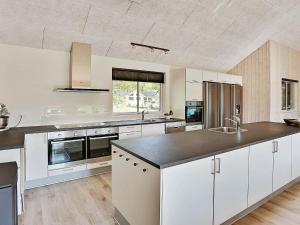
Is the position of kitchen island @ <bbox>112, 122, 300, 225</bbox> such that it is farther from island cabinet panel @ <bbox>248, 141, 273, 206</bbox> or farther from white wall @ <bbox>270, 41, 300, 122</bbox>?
white wall @ <bbox>270, 41, 300, 122</bbox>

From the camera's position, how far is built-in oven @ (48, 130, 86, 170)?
10.2ft

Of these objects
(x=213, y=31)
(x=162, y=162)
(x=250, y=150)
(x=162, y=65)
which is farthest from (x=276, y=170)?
(x=162, y=65)

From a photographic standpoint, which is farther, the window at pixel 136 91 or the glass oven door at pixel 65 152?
the window at pixel 136 91

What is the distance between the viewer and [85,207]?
2.45 meters

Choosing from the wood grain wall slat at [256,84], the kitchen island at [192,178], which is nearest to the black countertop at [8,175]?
the kitchen island at [192,178]

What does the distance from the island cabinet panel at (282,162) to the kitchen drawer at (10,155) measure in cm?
303

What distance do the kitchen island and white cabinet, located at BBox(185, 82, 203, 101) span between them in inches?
90.0

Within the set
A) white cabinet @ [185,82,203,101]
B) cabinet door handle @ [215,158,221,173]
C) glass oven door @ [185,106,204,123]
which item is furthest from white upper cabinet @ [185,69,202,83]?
cabinet door handle @ [215,158,221,173]

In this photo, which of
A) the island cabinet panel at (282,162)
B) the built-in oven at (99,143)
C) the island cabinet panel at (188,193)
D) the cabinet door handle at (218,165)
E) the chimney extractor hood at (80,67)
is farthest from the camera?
the chimney extractor hood at (80,67)

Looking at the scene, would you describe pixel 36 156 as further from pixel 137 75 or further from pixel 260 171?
pixel 260 171

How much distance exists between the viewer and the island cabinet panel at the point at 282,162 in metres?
2.57

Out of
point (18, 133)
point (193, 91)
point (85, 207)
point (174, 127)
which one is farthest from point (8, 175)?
point (193, 91)

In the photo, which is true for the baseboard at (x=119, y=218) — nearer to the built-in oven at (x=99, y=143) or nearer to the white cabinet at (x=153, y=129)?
the built-in oven at (x=99, y=143)

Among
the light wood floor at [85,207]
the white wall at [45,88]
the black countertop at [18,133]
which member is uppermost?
the white wall at [45,88]
